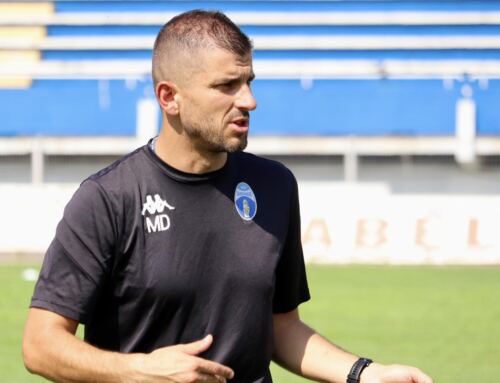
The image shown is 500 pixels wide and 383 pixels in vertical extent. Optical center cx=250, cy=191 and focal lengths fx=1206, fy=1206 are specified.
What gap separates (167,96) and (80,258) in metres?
0.56

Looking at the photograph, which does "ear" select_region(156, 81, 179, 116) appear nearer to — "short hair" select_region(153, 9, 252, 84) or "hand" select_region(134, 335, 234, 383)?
"short hair" select_region(153, 9, 252, 84)

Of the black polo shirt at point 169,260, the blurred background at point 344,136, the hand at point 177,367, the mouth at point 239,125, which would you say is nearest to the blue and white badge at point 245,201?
the black polo shirt at point 169,260

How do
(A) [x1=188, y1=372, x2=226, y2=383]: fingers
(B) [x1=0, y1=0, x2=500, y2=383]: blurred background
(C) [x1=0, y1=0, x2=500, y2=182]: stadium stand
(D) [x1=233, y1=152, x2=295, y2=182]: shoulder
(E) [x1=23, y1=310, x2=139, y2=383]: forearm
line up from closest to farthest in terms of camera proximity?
(A) [x1=188, y1=372, x2=226, y2=383]: fingers
(E) [x1=23, y1=310, x2=139, y2=383]: forearm
(D) [x1=233, y1=152, x2=295, y2=182]: shoulder
(B) [x1=0, y1=0, x2=500, y2=383]: blurred background
(C) [x1=0, y1=0, x2=500, y2=182]: stadium stand

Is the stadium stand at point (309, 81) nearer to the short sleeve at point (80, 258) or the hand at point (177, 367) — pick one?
the short sleeve at point (80, 258)

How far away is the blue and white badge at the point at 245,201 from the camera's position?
11.9ft

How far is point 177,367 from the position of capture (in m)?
3.13

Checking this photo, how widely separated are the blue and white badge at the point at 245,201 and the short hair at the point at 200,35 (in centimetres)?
42

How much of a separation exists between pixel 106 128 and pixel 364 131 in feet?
14.1

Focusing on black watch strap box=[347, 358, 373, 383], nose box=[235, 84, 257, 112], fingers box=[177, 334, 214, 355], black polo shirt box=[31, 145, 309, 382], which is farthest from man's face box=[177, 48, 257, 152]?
black watch strap box=[347, 358, 373, 383]

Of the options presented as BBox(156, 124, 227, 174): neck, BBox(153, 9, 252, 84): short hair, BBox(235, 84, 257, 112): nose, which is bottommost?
BBox(156, 124, 227, 174): neck

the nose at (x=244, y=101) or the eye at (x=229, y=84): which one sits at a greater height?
the eye at (x=229, y=84)

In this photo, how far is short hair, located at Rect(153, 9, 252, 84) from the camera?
347 centimetres

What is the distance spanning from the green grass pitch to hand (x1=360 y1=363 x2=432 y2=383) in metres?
5.04

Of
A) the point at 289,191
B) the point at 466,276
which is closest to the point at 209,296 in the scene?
the point at 289,191
